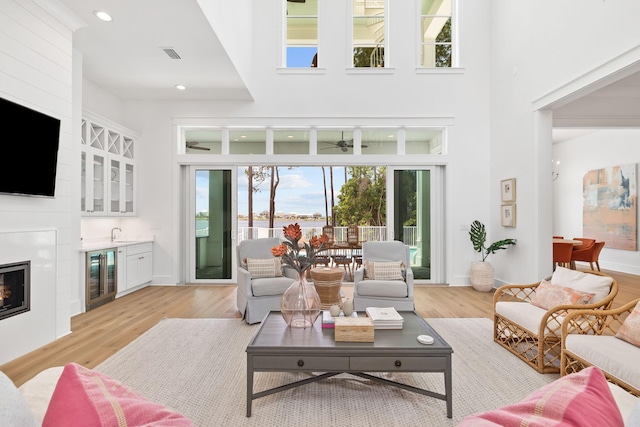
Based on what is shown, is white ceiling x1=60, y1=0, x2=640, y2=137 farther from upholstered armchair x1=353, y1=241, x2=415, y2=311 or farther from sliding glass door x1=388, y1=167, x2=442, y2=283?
upholstered armchair x1=353, y1=241, x2=415, y2=311

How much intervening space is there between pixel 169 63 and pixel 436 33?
15.6ft

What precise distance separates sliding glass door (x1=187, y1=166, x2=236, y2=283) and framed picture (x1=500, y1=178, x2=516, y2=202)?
15.2 ft

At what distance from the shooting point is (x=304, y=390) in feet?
8.17

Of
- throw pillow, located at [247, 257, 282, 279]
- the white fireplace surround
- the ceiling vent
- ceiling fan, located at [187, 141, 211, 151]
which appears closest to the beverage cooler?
the white fireplace surround

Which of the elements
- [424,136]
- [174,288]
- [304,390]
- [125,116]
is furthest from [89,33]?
[424,136]

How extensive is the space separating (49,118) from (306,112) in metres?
3.83

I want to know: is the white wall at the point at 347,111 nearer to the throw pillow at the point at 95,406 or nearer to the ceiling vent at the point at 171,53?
the ceiling vent at the point at 171,53

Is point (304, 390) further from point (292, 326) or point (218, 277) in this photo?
point (218, 277)

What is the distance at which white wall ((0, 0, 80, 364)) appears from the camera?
300 centimetres

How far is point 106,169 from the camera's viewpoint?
17.0 feet

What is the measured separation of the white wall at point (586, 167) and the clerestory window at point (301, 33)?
6854 millimetres

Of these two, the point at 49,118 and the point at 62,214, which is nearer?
the point at 49,118

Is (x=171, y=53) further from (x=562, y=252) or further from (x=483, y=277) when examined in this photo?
(x=562, y=252)

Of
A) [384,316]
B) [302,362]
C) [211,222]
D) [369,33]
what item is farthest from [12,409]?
[369,33]
